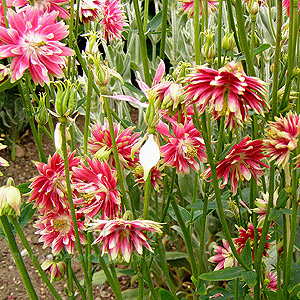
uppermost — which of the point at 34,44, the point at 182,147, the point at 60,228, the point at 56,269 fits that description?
the point at 34,44

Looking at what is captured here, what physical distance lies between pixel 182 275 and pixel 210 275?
85 centimetres

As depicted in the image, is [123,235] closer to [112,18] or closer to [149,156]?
[149,156]

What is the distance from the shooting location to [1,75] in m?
0.61

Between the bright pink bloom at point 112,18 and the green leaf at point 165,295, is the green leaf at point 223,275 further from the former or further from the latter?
the bright pink bloom at point 112,18

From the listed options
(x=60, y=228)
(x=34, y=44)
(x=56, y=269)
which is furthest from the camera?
(x=56, y=269)

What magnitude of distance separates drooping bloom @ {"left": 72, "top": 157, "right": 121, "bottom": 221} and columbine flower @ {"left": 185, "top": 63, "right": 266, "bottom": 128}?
0.16 meters

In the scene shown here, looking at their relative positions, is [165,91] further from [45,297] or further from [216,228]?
[45,297]

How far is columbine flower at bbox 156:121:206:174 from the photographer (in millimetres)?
674

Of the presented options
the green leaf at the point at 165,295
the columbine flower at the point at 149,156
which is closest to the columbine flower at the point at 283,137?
the columbine flower at the point at 149,156

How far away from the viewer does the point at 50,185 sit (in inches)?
25.1

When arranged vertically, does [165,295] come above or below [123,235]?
below

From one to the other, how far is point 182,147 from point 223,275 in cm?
22

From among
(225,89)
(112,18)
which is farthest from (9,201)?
(112,18)

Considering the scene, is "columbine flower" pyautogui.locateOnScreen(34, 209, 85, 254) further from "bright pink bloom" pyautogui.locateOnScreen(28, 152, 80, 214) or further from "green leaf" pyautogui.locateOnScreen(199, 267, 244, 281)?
"green leaf" pyautogui.locateOnScreen(199, 267, 244, 281)
